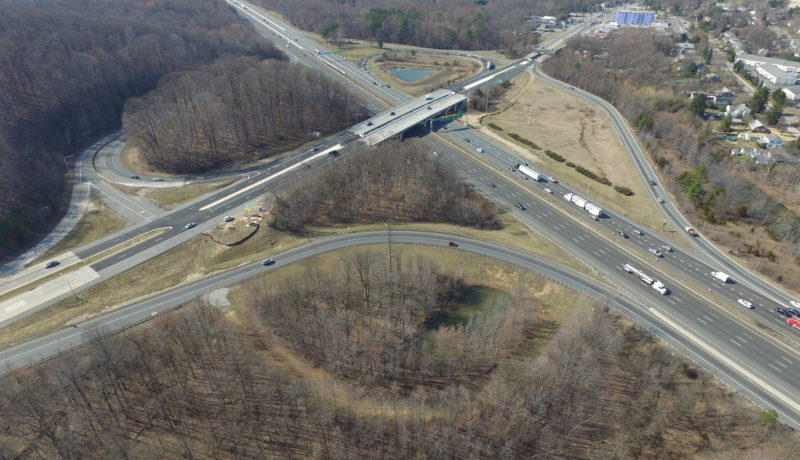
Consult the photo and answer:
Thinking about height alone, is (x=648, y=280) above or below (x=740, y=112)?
below

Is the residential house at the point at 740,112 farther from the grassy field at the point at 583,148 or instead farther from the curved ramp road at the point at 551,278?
the curved ramp road at the point at 551,278

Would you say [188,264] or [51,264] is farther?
[51,264]

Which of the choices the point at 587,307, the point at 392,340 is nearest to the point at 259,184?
the point at 392,340

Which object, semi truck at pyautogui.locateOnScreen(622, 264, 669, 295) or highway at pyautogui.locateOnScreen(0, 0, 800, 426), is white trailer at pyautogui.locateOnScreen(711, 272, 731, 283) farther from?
semi truck at pyautogui.locateOnScreen(622, 264, 669, 295)

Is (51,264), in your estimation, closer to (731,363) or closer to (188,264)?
(188,264)

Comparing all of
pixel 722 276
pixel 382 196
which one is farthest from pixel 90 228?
pixel 722 276

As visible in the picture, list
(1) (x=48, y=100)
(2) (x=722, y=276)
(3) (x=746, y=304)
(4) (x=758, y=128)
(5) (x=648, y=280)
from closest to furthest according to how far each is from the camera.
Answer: (3) (x=746, y=304), (5) (x=648, y=280), (2) (x=722, y=276), (1) (x=48, y=100), (4) (x=758, y=128)

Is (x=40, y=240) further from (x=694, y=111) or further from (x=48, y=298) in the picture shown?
Answer: (x=694, y=111)

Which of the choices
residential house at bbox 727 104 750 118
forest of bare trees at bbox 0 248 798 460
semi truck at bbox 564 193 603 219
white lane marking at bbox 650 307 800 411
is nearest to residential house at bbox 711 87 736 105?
residential house at bbox 727 104 750 118
